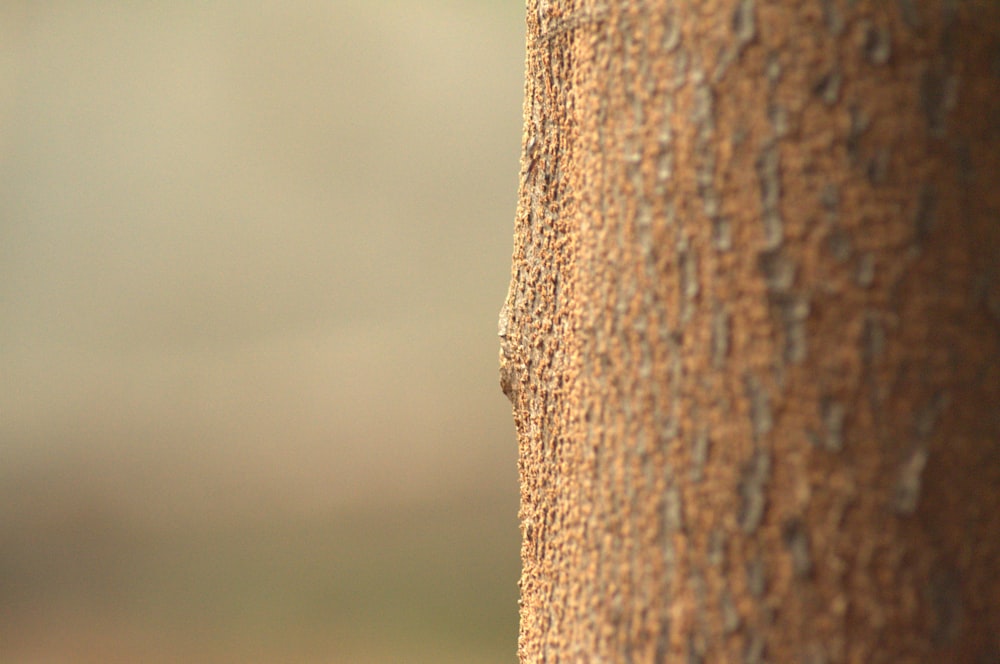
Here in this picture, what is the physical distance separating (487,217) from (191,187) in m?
0.65

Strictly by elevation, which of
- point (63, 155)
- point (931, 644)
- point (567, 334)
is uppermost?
point (63, 155)

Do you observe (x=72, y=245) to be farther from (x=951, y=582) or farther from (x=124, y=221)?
(x=951, y=582)

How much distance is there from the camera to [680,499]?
1.40 feet

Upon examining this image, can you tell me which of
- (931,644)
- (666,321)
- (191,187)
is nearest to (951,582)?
(931,644)

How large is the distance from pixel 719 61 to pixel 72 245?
2178 millimetres

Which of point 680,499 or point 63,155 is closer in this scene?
point 680,499

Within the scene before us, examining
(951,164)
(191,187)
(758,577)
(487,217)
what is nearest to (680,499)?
(758,577)

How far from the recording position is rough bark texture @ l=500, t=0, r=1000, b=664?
0.40m

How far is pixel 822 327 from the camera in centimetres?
40

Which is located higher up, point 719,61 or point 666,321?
point 719,61

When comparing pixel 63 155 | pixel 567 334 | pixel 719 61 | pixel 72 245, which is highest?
pixel 63 155

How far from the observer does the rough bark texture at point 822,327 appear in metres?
0.40

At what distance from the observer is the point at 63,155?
2.34 m

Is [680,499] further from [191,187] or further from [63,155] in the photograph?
[63,155]
